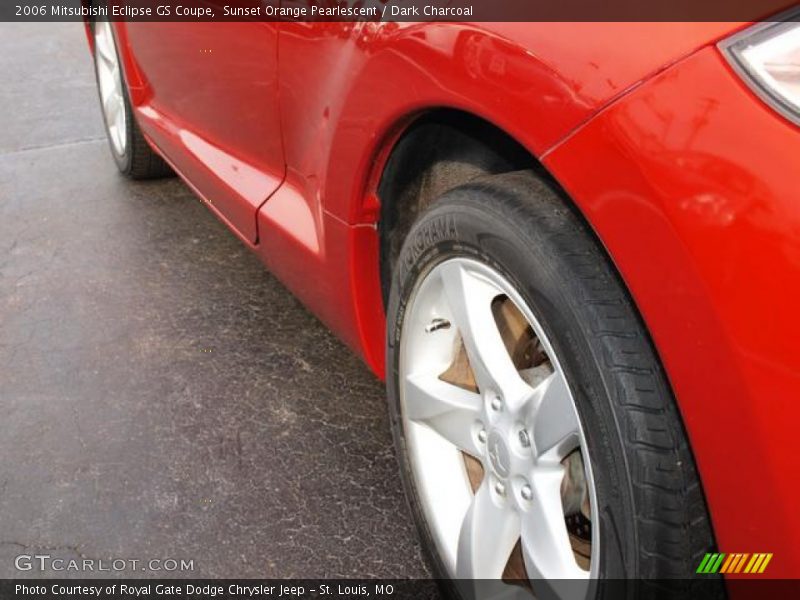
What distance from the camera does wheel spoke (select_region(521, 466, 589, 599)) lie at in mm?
1535

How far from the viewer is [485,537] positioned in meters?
1.74

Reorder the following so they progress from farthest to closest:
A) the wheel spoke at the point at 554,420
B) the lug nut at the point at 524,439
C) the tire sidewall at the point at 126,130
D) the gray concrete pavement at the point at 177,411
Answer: the tire sidewall at the point at 126,130
the gray concrete pavement at the point at 177,411
the lug nut at the point at 524,439
the wheel spoke at the point at 554,420

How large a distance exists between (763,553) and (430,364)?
2.60 feet

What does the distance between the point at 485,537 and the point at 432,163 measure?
2.44ft

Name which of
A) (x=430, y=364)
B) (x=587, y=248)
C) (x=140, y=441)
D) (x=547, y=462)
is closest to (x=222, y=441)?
(x=140, y=441)

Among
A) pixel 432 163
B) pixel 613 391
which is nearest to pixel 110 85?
pixel 432 163

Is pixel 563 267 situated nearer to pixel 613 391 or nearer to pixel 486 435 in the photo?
pixel 613 391

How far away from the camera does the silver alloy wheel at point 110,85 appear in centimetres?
399

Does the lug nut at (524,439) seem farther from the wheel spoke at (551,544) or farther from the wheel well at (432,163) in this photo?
the wheel well at (432,163)

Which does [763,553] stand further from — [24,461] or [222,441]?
[24,461]

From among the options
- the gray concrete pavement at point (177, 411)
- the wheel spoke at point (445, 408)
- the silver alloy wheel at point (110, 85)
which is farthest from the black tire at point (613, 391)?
the silver alloy wheel at point (110, 85)

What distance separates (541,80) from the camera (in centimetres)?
139

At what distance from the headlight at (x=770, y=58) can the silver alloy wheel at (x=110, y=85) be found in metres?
3.12

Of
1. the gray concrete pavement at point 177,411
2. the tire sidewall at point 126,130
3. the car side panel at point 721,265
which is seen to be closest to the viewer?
the car side panel at point 721,265
